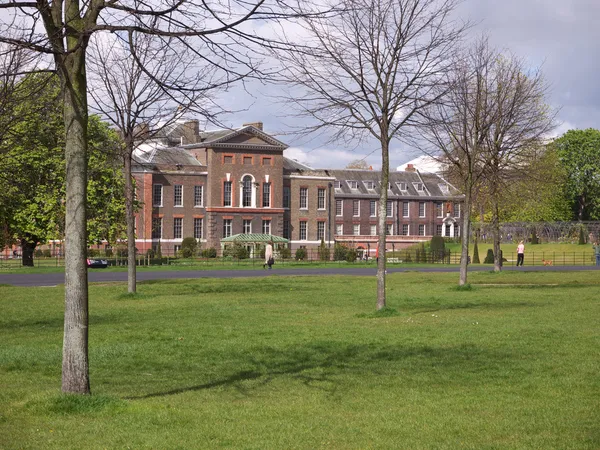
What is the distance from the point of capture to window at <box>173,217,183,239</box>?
9288cm

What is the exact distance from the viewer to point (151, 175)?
3533 inches

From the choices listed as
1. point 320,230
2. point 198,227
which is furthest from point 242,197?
point 320,230

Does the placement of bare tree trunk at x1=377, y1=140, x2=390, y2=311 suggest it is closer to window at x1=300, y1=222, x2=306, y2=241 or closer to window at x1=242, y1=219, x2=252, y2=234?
Result: window at x1=242, y1=219, x2=252, y2=234

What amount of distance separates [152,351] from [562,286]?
24193 mm

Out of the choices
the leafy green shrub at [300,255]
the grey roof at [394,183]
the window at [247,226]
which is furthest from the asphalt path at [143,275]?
the grey roof at [394,183]

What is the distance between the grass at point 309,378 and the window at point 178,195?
68.9 metres

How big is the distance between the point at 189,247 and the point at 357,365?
73554mm

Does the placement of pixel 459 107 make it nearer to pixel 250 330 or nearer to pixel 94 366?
pixel 250 330

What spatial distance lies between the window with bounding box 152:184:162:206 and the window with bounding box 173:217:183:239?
2.60 metres

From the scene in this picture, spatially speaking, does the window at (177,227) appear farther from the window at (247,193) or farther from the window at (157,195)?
the window at (247,193)

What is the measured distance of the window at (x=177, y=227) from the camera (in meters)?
92.9

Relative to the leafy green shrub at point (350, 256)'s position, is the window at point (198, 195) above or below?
above

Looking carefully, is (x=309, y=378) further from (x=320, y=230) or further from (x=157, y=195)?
(x=320, y=230)

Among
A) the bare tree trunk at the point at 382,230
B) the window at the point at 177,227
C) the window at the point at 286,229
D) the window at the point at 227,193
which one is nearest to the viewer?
the bare tree trunk at the point at 382,230
